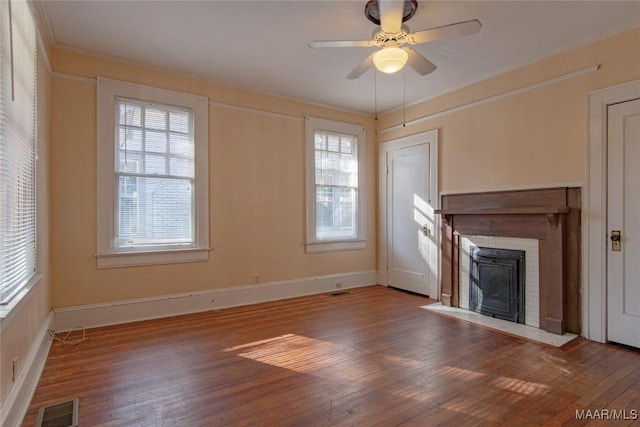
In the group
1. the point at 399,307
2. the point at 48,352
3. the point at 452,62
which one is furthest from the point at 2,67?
the point at 399,307

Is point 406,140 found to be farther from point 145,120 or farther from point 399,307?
point 145,120

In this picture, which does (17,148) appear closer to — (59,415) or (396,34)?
(59,415)

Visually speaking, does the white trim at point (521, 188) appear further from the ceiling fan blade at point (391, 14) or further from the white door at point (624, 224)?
the ceiling fan blade at point (391, 14)

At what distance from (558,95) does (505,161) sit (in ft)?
2.67

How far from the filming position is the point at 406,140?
5262mm

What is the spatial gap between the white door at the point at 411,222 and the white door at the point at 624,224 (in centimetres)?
197

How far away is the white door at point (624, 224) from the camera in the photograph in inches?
121

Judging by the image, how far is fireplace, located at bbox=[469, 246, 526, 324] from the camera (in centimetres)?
375

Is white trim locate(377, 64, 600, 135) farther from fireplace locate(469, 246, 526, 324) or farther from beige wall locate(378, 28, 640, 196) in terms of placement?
fireplace locate(469, 246, 526, 324)

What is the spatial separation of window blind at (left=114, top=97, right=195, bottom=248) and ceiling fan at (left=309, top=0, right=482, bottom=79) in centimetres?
225

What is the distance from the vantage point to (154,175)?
12.9 ft

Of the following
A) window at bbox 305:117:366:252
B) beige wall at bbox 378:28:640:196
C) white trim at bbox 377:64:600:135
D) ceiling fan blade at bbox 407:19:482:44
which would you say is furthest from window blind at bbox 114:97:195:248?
beige wall at bbox 378:28:640:196

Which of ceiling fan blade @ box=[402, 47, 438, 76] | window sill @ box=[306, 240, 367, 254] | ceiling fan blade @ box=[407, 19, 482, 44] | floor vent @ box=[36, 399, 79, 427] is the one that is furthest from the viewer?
window sill @ box=[306, 240, 367, 254]

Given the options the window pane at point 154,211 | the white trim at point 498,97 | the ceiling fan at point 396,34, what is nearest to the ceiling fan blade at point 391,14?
the ceiling fan at point 396,34
